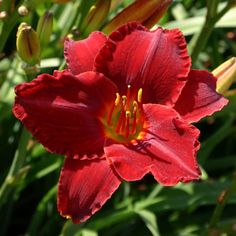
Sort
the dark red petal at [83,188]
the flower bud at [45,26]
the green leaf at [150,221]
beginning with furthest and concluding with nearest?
the green leaf at [150,221] < the flower bud at [45,26] < the dark red petal at [83,188]

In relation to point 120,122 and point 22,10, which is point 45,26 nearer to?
point 22,10

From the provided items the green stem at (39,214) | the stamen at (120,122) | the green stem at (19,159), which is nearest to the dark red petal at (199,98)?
the stamen at (120,122)

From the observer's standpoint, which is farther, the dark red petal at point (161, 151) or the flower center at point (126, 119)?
the flower center at point (126, 119)

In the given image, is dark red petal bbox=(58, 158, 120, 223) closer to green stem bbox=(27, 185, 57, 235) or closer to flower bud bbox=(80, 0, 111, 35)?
flower bud bbox=(80, 0, 111, 35)

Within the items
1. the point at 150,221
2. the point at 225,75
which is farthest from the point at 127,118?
the point at 150,221

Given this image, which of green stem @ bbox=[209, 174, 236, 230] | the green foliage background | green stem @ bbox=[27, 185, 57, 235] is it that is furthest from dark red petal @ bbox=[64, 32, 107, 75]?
green stem @ bbox=[27, 185, 57, 235]

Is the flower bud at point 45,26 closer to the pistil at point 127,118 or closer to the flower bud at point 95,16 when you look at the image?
the flower bud at point 95,16

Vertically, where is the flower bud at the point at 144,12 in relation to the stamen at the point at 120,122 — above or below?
above
